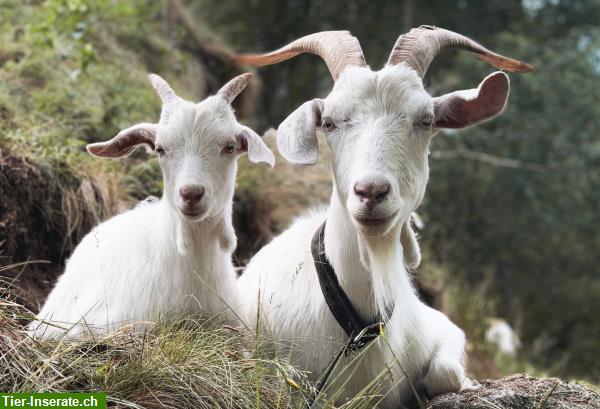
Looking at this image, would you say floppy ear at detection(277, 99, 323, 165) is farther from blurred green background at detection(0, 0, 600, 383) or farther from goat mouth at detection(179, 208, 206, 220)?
blurred green background at detection(0, 0, 600, 383)

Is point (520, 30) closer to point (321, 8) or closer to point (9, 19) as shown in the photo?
point (321, 8)

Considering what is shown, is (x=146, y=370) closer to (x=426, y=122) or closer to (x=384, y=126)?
(x=384, y=126)

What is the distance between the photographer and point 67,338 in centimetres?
367

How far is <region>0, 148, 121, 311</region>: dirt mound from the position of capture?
16.9 feet

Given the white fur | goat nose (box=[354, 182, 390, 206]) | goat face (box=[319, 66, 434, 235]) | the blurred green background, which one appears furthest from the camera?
the blurred green background

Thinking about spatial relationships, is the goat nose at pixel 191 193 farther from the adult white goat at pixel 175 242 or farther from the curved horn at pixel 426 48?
the curved horn at pixel 426 48

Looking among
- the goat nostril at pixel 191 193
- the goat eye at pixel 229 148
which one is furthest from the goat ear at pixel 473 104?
the goat nostril at pixel 191 193

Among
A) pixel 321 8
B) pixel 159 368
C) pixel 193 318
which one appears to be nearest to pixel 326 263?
pixel 193 318

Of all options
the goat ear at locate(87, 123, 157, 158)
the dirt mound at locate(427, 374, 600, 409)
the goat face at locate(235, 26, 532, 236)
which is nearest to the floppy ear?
the goat face at locate(235, 26, 532, 236)

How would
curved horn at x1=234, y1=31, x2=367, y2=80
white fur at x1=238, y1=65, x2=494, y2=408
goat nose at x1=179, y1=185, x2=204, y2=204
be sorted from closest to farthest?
white fur at x1=238, y1=65, x2=494, y2=408 → goat nose at x1=179, y1=185, x2=204, y2=204 → curved horn at x1=234, y1=31, x2=367, y2=80

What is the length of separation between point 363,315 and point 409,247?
462 mm

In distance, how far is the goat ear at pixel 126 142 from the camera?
166 inches

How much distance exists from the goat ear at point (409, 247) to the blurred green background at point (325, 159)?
2358 millimetres

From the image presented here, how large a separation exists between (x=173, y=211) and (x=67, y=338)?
844mm
